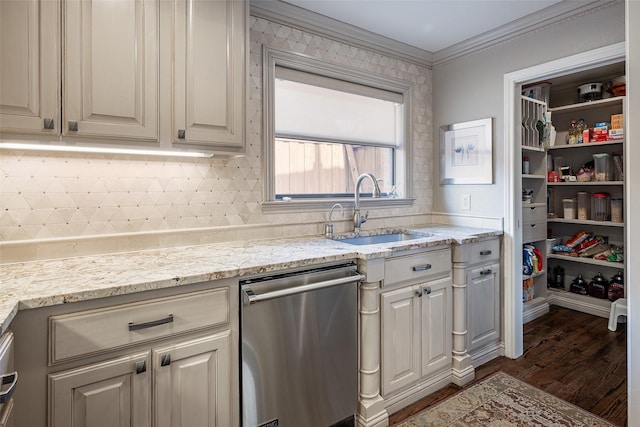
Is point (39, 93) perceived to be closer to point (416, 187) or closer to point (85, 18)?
point (85, 18)

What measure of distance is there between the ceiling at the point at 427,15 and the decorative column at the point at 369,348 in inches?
65.4

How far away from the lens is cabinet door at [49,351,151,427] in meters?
1.17

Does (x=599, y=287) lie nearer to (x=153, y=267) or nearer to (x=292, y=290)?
(x=292, y=290)

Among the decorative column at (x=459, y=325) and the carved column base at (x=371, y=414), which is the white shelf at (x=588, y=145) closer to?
the decorative column at (x=459, y=325)

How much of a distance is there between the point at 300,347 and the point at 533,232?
9.26 ft

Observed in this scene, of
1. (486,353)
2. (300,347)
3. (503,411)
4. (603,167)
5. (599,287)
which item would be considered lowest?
(503,411)

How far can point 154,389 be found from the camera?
1329 mm

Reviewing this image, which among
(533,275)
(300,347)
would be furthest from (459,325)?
(533,275)

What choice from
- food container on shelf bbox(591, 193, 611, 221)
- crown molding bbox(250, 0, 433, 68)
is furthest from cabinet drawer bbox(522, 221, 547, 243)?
crown molding bbox(250, 0, 433, 68)

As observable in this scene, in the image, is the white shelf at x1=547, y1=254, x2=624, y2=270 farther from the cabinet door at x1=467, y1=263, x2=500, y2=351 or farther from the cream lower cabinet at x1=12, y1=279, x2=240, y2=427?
the cream lower cabinet at x1=12, y1=279, x2=240, y2=427

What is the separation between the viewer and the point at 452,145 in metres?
3.03

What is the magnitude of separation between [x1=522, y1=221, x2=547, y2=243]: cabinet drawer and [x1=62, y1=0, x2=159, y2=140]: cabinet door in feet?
10.7

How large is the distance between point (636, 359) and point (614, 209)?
245 cm

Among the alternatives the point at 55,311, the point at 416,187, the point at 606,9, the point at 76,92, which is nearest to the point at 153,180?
the point at 76,92
